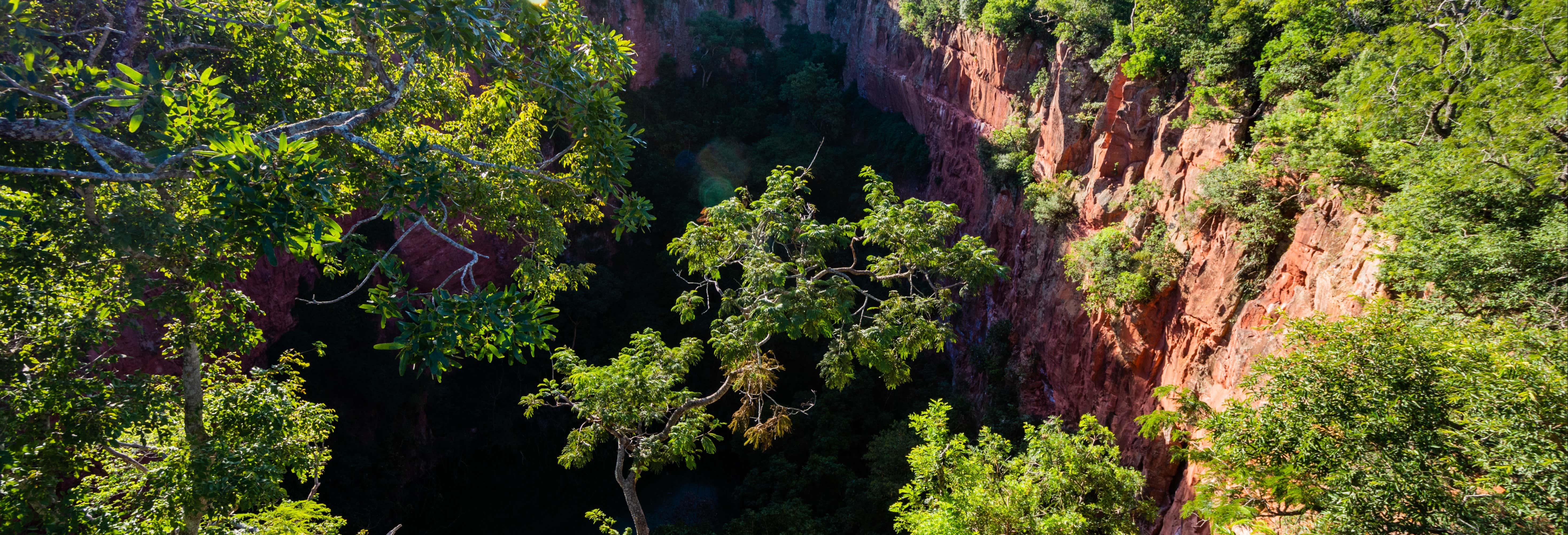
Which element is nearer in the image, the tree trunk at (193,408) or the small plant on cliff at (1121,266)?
the tree trunk at (193,408)

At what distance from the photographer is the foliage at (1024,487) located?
6.77 m

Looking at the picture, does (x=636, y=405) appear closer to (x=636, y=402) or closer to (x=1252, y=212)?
(x=636, y=402)

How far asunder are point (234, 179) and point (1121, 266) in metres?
11.2

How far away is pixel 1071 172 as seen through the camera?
44.2 feet

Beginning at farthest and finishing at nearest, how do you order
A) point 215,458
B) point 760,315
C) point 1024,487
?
point 1024,487
point 760,315
point 215,458

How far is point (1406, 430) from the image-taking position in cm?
409

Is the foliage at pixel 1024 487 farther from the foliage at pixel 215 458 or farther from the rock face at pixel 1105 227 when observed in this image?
the foliage at pixel 215 458

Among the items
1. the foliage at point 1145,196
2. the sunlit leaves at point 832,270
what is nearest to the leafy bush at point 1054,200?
the foliage at point 1145,196

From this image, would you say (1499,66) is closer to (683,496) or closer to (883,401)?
(883,401)

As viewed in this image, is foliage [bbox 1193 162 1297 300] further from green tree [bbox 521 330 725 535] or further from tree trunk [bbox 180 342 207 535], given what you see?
tree trunk [bbox 180 342 207 535]

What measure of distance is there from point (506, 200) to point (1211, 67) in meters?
9.84

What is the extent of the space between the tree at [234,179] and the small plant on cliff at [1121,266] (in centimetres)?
791

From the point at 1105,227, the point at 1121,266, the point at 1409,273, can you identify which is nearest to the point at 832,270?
the point at 1409,273

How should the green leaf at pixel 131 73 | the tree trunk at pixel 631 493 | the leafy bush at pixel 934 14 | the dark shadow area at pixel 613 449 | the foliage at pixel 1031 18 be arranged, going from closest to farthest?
the green leaf at pixel 131 73 → the tree trunk at pixel 631 493 → the foliage at pixel 1031 18 → the dark shadow area at pixel 613 449 → the leafy bush at pixel 934 14
